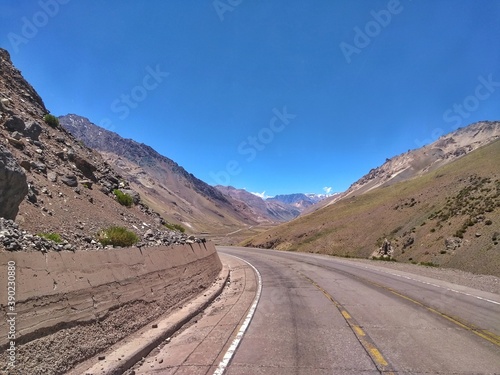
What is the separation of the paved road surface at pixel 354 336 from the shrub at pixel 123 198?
975cm

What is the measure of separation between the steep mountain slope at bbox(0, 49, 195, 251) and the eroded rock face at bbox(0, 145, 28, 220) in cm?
5

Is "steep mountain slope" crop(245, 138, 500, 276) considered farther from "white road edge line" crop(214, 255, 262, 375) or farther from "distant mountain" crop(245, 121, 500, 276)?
"white road edge line" crop(214, 255, 262, 375)

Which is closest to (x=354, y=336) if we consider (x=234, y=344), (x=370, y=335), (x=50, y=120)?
(x=370, y=335)

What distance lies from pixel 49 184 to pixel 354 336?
1291 cm

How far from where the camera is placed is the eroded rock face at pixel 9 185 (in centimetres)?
941

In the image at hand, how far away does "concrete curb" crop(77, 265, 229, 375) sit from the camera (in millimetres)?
6217

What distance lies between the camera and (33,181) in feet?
46.5

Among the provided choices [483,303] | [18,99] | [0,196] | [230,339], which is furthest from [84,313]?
[18,99]

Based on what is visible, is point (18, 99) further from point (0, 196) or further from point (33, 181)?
point (0, 196)

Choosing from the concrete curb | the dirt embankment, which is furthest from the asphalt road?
the dirt embankment

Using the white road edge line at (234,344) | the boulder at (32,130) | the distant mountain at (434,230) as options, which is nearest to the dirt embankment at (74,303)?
the white road edge line at (234,344)

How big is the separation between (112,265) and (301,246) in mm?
67244

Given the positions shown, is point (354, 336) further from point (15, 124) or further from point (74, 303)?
point (15, 124)

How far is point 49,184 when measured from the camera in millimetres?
15234
